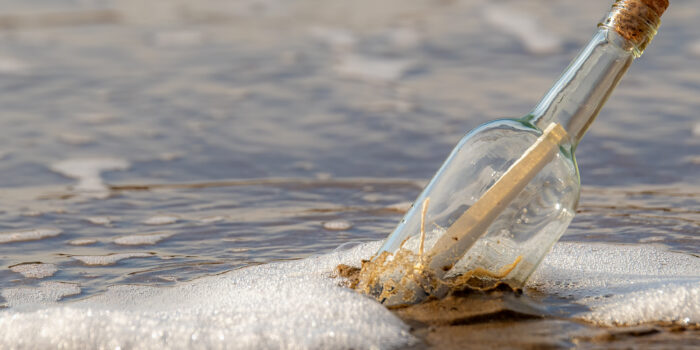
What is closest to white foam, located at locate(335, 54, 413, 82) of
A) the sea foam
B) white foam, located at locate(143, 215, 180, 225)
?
white foam, located at locate(143, 215, 180, 225)

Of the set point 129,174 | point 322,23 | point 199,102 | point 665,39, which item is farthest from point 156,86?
point 665,39

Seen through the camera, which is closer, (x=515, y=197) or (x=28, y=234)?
(x=515, y=197)

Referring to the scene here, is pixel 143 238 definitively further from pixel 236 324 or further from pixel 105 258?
pixel 236 324

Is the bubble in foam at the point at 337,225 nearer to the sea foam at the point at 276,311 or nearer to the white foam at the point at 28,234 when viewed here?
the sea foam at the point at 276,311

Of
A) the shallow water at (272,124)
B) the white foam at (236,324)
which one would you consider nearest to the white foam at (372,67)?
the shallow water at (272,124)

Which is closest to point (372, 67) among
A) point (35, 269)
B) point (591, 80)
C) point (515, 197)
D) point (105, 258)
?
point (105, 258)

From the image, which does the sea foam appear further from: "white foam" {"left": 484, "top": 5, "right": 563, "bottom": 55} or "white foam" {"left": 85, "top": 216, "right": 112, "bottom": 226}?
"white foam" {"left": 484, "top": 5, "right": 563, "bottom": 55}
